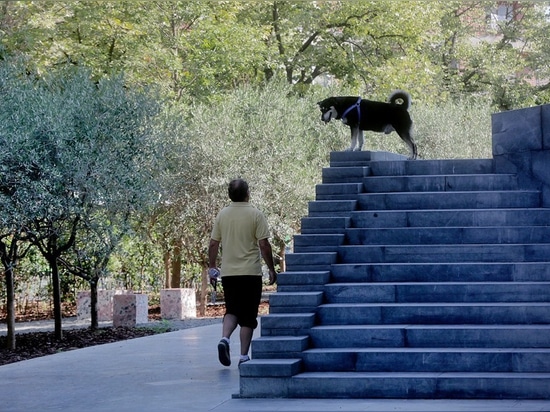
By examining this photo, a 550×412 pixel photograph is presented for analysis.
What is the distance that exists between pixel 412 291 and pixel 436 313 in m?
0.45

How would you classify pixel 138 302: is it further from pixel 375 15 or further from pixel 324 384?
pixel 375 15

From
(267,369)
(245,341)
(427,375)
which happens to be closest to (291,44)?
(245,341)

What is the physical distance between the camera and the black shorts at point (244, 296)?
10.1 metres

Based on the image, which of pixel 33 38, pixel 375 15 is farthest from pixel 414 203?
pixel 375 15

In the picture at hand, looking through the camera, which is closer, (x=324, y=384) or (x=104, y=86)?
(x=324, y=384)

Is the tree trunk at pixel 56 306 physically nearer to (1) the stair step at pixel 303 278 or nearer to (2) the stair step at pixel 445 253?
(2) the stair step at pixel 445 253

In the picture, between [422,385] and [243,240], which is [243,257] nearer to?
[243,240]

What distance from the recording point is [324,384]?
888 cm

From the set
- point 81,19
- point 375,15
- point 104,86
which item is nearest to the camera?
point 104,86

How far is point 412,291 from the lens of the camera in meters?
10.2

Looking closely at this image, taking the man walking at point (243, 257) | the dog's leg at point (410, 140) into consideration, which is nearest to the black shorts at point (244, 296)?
the man walking at point (243, 257)

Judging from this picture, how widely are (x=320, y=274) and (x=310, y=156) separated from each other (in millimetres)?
18814

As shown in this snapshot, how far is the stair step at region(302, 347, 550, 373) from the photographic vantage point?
8.89 metres

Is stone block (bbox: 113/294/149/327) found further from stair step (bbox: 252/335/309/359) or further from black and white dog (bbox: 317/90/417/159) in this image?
stair step (bbox: 252/335/309/359)
